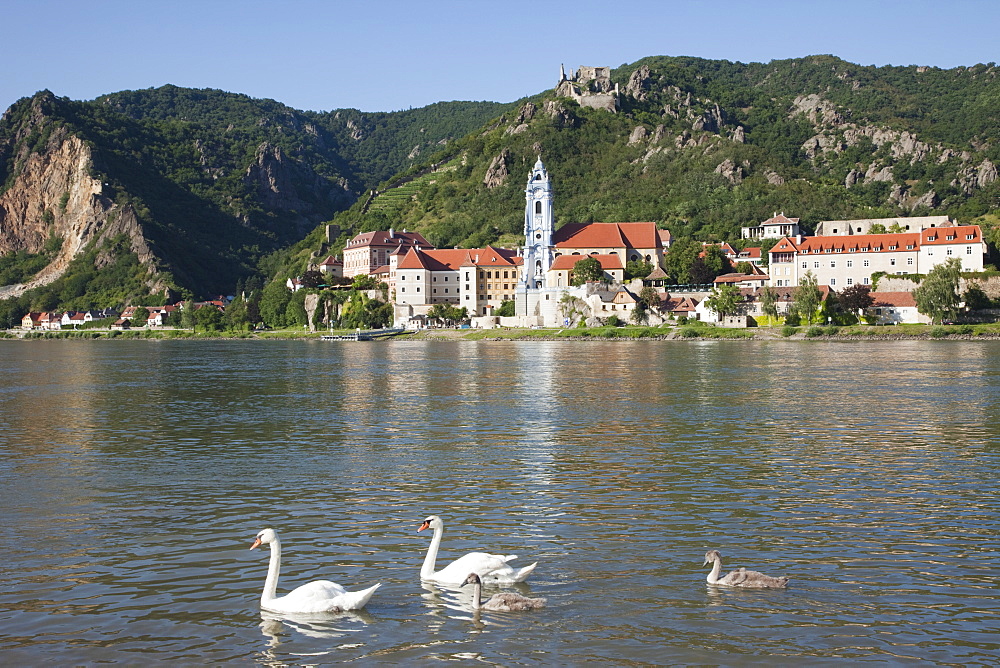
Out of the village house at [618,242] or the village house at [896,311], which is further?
the village house at [618,242]

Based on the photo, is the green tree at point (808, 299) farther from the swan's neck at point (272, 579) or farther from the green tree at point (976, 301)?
the swan's neck at point (272, 579)

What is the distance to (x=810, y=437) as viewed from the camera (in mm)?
24453

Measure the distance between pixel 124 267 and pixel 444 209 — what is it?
65871mm

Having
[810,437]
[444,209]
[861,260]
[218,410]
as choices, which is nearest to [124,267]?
[444,209]

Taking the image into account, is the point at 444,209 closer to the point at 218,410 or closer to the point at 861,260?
the point at 861,260

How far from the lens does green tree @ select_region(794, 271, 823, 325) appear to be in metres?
91.0

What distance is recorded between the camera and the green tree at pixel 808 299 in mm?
91000

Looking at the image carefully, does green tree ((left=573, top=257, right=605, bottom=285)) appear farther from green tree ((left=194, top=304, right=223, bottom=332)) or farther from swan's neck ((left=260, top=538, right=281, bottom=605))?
swan's neck ((left=260, top=538, right=281, bottom=605))

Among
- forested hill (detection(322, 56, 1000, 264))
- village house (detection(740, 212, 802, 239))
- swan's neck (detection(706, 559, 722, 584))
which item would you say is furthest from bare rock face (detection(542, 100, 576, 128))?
swan's neck (detection(706, 559, 722, 584))

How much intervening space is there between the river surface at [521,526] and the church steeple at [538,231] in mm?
89347

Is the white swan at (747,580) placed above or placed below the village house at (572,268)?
below

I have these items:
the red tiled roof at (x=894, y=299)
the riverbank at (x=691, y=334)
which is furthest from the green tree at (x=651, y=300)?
the red tiled roof at (x=894, y=299)

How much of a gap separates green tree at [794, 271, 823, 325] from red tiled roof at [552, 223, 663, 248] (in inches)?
1231

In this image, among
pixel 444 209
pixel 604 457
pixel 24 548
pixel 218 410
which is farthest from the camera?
pixel 444 209
